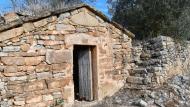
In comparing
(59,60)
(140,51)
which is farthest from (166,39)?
(59,60)

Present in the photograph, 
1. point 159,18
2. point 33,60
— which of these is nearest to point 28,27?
point 33,60

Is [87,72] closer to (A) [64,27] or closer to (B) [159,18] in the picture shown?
(A) [64,27]

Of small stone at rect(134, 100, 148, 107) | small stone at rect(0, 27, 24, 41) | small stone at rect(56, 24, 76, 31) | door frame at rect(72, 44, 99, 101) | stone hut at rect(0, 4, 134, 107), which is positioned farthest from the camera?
door frame at rect(72, 44, 99, 101)

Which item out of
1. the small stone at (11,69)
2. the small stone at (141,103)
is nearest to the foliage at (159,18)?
the small stone at (141,103)

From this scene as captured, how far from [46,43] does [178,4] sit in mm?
5821

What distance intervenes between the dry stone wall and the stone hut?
432 mm

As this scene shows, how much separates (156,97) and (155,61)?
1.55 m

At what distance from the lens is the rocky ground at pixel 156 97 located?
855cm

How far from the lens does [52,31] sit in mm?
7918

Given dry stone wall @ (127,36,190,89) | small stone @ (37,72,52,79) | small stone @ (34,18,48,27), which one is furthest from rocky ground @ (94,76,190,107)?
small stone @ (34,18,48,27)

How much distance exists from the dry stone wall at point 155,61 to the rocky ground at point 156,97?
0.31 metres

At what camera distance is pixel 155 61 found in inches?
393

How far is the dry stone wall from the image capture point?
31.4ft

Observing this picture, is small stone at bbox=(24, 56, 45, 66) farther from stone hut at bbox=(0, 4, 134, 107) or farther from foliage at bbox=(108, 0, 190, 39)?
foliage at bbox=(108, 0, 190, 39)
